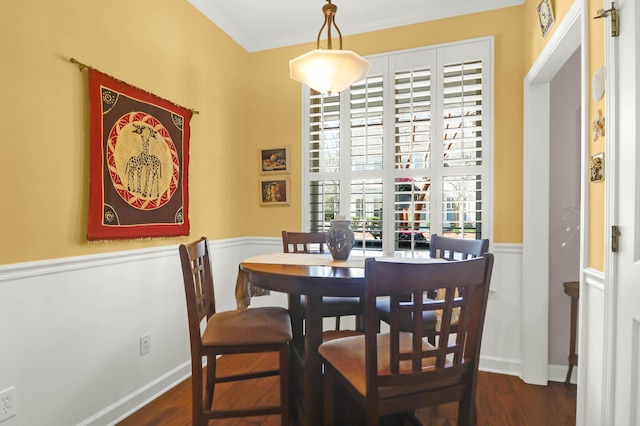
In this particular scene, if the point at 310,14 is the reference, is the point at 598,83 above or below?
below

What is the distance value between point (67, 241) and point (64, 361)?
589 millimetres

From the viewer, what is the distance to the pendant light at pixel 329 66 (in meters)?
1.82

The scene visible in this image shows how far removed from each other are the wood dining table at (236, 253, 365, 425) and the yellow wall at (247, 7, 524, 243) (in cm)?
138

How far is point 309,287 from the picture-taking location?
4.84ft

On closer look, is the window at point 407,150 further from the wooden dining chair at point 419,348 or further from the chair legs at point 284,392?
the wooden dining chair at point 419,348

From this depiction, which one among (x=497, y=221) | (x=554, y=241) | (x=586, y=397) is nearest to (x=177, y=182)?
(x=497, y=221)

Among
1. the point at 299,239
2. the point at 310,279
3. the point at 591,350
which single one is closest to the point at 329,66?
the point at 310,279

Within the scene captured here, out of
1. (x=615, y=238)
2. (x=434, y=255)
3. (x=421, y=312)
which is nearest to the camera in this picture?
(x=421, y=312)

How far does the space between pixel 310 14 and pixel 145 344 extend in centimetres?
273

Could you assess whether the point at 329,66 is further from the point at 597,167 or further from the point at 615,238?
the point at 615,238

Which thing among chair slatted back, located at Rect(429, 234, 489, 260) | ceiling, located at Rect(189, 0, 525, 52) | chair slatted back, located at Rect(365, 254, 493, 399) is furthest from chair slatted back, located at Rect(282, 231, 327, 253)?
ceiling, located at Rect(189, 0, 525, 52)

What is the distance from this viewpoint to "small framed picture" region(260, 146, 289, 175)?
324 cm

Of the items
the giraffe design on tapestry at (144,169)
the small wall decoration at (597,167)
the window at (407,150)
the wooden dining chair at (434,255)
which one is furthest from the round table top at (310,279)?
the window at (407,150)

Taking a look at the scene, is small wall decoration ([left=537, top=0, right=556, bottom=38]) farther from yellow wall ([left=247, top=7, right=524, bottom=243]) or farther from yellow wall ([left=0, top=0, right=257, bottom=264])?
yellow wall ([left=0, top=0, right=257, bottom=264])
